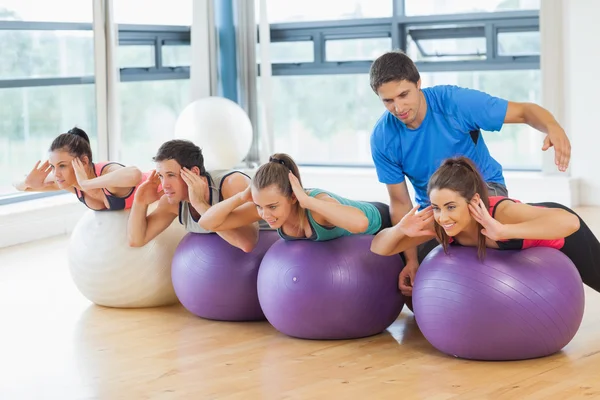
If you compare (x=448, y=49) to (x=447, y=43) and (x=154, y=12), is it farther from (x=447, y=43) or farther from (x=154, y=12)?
(x=154, y=12)

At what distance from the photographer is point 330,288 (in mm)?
3379

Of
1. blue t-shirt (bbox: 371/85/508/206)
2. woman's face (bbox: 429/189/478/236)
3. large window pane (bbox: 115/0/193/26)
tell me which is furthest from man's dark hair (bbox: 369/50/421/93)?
large window pane (bbox: 115/0/193/26)

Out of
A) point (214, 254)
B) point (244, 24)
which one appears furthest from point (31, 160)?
point (214, 254)

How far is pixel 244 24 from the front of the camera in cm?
753

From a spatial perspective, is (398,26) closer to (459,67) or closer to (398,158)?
(459,67)

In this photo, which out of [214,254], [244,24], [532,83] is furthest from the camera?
[244,24]

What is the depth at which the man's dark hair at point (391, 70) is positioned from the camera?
11.0 ft

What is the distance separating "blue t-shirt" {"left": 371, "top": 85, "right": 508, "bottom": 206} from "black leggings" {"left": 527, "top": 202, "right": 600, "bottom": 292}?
1.28 ft

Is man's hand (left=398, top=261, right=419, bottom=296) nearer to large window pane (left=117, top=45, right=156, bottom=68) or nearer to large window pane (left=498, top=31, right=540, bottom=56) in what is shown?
large window pane (left=498, top=31, right=540, bottom=56)

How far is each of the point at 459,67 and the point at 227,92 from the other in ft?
6.06

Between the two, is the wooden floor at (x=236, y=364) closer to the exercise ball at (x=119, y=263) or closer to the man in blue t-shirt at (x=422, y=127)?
the exercise ball at (x=119, y=263)

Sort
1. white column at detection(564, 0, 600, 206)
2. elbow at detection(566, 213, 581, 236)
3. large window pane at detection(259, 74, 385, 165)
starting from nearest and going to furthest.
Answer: elbow at detection(566, 213, 581, 236) → white column at detection(564, 0, 600, 206) → large window pane at detection(259, 74, 385, 165)

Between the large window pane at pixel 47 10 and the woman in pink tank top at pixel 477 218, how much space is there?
3.83 metres

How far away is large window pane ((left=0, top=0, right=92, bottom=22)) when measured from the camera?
609cm
